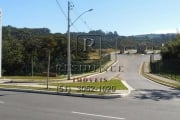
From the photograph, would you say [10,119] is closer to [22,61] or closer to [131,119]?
[131,119]

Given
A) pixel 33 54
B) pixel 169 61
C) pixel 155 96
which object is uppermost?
pixel 33 54

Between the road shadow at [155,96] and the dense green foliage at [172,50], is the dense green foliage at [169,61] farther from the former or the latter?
the road shadow at [155,96]

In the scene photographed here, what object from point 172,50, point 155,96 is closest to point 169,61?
point 172,50

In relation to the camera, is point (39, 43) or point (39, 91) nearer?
point (39, 91)

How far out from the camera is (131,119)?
15508 millimetres

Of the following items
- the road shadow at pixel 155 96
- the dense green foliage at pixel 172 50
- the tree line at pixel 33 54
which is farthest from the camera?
the dense green foliage at pixel 172 50

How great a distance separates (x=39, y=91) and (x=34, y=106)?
8.72 m

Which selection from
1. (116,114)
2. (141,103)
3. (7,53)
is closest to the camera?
(116,114)

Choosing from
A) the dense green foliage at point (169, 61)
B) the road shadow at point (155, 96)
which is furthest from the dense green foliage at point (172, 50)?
the road shadow at point (155, 96)

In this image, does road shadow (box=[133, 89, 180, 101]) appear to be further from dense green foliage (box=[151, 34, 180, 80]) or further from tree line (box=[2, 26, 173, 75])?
dense green foliage (box=[151, 34, 180, 80])

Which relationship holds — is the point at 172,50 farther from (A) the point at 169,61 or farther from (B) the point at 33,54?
(B) the point at 33,54

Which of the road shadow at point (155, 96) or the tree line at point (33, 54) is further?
the tree line at point (33, 54)

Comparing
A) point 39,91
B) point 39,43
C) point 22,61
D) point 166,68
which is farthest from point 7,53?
point 39,91

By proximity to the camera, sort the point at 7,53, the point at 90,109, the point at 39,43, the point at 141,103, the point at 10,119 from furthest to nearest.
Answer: the point at 39,43
the point at 7,53
the point at 141,103
the point at 90,109
the point at 10,119
